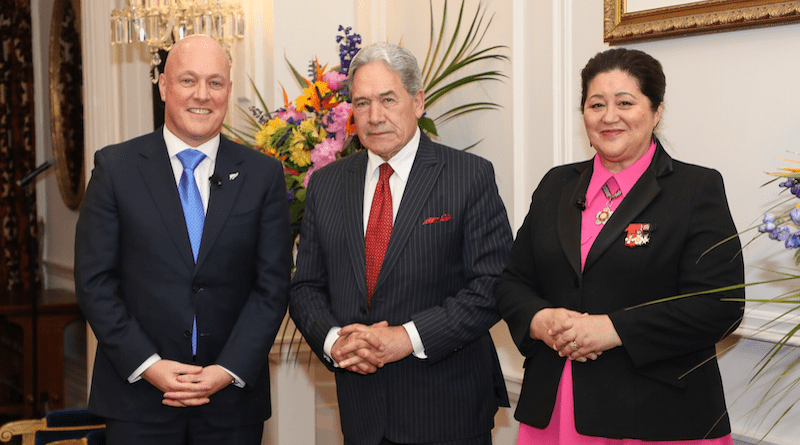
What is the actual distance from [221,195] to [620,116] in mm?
1069

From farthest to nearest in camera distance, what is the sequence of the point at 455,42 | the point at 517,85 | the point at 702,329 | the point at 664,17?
the point at 455,42, the point at 517,85, the point at 664,17, the point at 702,329

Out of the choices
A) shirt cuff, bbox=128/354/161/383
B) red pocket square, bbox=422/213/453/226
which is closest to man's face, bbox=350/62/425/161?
red pocket square, bbox=422/213/453/226

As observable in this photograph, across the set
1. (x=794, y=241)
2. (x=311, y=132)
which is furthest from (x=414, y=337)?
(x=311, y=132)

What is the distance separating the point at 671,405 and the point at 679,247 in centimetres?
36

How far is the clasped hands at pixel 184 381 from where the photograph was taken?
2053 millimetres

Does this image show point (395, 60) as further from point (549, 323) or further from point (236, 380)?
point (236, 380)

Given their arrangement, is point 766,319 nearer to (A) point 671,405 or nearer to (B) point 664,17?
(A) point 671,405

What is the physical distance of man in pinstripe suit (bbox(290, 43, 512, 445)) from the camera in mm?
2104

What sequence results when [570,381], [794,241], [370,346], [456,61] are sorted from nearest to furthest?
[794,241]
[570,381]
[370,346]
[456,61]

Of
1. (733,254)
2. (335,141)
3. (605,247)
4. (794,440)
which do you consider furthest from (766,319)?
(335,141)

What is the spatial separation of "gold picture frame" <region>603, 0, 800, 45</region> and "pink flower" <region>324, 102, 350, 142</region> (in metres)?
0.93

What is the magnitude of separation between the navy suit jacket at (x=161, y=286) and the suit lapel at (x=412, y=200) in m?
0.35

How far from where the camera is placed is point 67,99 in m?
6.79

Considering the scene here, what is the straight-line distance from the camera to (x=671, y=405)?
1793 mm
